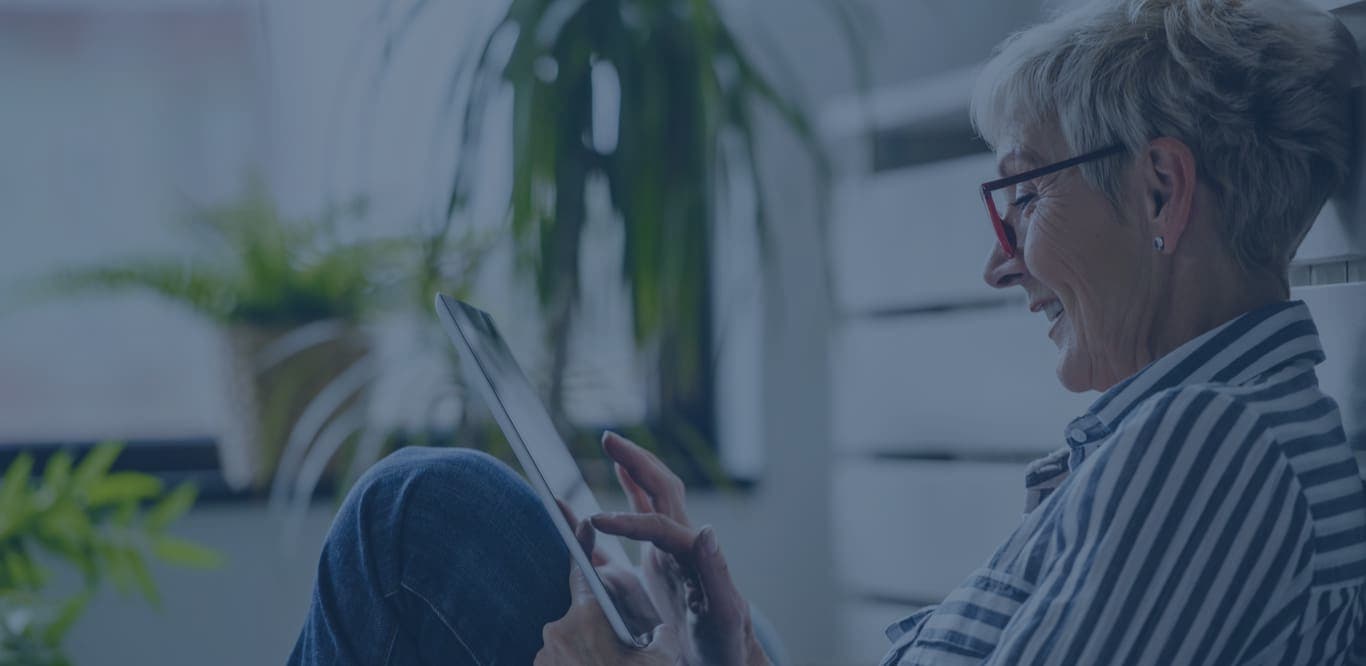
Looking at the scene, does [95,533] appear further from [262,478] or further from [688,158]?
[688,158]

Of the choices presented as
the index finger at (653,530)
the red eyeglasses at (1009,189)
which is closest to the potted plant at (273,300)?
the index finger at (653,530)

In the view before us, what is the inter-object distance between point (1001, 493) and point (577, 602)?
95 cm

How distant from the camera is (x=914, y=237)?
6.78 feet

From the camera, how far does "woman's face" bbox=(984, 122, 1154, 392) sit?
1.05m

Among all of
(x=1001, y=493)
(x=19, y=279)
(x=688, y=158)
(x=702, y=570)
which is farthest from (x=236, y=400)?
(x=702, y=570)

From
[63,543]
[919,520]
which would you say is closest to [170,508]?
[63,543]

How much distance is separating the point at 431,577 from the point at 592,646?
146mm

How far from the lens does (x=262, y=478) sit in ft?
7.52

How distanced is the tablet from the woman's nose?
40 cm

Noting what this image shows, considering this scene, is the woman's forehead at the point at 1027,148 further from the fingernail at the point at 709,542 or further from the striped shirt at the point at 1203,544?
the fingernail at the point at 709,542

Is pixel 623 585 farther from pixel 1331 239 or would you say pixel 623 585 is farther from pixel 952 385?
pixel 952 385

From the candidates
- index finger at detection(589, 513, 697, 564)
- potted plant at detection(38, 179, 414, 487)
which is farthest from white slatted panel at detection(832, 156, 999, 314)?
index finger at detection(589, 513, 697, 564)

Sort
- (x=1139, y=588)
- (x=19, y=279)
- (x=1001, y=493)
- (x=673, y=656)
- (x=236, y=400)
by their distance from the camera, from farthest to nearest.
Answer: (x=19, y=279) < (x=236, y=400) < (x=1001, y=493) < (x=673, y=656) < (x=1139, y=588)

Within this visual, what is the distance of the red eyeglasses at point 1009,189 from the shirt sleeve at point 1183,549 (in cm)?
24
